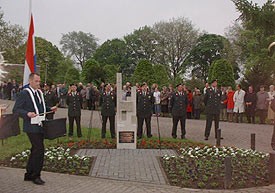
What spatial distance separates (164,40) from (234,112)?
4606cm

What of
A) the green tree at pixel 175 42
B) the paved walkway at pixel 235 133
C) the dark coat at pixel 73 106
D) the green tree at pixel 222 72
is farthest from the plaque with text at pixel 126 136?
the green tree at pixel 175 42

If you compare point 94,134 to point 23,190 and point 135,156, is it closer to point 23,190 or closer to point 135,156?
point 135,156

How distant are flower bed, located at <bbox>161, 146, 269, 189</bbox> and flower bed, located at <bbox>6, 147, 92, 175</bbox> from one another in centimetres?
197

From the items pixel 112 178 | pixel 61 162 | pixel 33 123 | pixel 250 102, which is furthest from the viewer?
pixel 250 102

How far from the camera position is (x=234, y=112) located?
20.0 meters

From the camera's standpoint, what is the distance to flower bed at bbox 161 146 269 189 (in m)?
8.14

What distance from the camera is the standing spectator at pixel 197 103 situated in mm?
21281

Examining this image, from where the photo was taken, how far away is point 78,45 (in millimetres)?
93812

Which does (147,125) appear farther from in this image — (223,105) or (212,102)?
(223,105)

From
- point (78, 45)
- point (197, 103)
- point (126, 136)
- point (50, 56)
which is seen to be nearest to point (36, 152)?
point (126, 136)

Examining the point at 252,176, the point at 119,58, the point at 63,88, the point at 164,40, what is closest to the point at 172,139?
the point at 252,176

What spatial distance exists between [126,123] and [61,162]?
129 inches

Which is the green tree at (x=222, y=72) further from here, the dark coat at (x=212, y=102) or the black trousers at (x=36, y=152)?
the black trousers at (x=36, y=152)

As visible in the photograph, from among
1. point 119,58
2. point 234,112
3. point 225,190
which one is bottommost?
point 225,190
